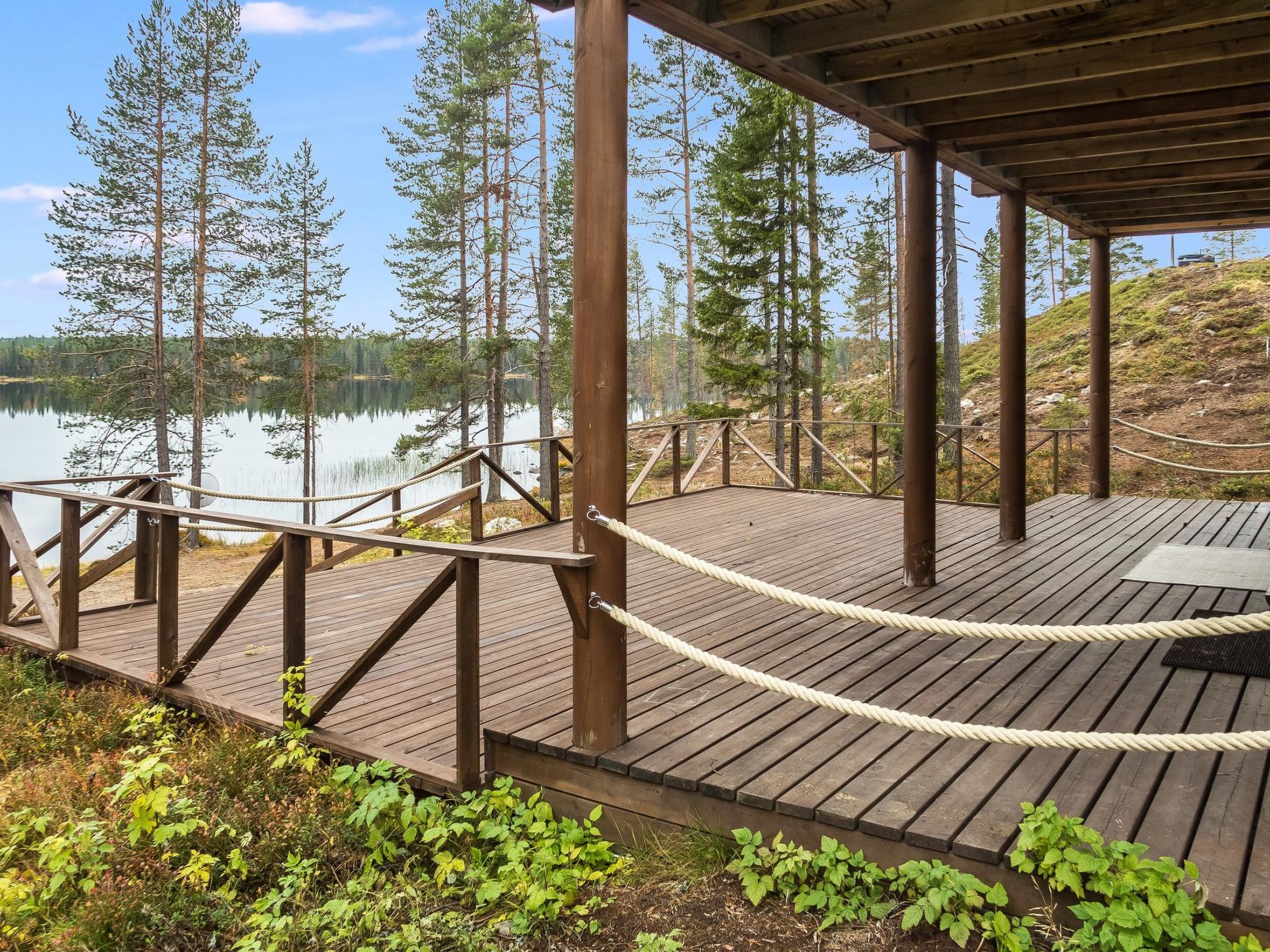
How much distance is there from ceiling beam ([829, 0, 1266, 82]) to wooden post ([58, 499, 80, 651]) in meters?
4.37

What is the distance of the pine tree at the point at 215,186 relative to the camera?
16.0 m

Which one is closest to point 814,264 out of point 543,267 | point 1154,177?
point 543,267

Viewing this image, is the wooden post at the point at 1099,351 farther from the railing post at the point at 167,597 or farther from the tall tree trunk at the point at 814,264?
the railing post at the point at 167,597

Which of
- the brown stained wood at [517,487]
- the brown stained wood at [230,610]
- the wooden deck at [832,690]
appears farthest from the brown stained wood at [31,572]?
the brown stained wood at [517,487]

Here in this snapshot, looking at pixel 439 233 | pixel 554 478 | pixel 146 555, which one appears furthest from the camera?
pixel 439 233

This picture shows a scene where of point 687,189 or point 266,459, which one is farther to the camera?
point 266,459

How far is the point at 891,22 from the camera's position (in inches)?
132

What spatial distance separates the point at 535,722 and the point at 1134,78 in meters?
3.97

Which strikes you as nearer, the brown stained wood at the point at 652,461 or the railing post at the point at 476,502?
the railing post at the point at 476,502

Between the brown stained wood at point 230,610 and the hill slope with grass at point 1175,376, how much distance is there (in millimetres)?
13104

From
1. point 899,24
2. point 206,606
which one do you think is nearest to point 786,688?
point 899,24

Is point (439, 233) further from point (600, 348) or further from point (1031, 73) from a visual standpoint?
point (600, 348)

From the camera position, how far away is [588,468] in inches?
104

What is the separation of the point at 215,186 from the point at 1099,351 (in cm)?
1585
